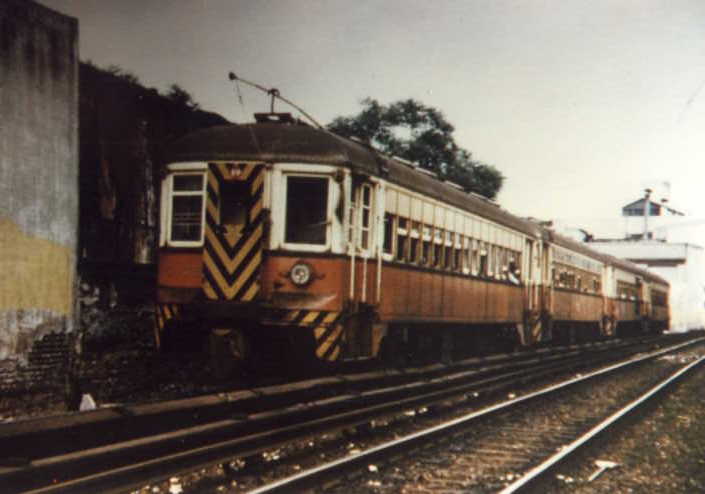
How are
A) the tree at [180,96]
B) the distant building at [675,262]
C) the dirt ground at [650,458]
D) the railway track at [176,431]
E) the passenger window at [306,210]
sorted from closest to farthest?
the railway track at [176,431], the dirt ground at [650,458], the passenger window at [306,210], the tree at [180,96], the distant building at [675,262]

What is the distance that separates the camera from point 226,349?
1013cm

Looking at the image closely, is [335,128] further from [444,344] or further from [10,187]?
[10,187]

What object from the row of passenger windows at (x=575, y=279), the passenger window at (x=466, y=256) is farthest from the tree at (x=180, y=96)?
the row of passenger windows at (x=575, y=279)

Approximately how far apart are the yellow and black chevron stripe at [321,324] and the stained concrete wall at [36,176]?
2220 mm

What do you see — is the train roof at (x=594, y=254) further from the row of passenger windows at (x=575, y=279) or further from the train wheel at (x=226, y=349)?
the train wheel at (x=226, y=349)

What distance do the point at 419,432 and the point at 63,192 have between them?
4.25 meters

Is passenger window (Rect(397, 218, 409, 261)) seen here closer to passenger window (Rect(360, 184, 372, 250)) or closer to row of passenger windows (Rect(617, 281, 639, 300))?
passenger window (Rect(360, 184, 372, 250))

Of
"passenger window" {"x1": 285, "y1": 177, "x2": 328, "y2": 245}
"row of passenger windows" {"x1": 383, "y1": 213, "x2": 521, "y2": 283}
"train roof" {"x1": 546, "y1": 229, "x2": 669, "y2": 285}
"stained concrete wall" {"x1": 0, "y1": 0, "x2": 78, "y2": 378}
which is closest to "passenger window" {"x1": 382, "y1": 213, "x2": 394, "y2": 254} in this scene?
"row of passenger windows" {"x1": 383, "y1": 213, "x2": 521, "y2": 283}

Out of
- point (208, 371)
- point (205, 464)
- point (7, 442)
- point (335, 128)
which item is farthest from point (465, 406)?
point (335, 128)

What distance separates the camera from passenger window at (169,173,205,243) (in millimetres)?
10438

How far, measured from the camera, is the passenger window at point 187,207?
10438 millimetres

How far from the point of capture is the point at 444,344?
14844 millimetres

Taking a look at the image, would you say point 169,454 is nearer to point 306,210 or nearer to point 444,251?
point 306,210

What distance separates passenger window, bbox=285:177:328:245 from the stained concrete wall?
233 centimetres
